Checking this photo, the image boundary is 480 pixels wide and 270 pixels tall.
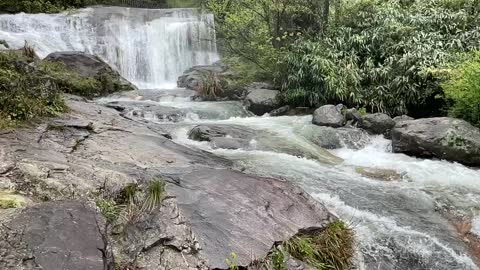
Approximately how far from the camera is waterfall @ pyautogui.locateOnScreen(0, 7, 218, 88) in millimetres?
15805

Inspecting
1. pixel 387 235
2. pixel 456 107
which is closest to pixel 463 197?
pixel 387 235

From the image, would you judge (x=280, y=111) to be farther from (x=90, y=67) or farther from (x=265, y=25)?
(x=90, y=67)

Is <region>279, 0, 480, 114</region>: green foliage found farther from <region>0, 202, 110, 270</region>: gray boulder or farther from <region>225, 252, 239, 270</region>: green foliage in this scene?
<region>0, 202, 110, 270</region>: gray boulder

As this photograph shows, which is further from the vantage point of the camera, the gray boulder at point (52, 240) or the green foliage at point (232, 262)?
the green foliage at point (232, 262)

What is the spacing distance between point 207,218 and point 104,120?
12.3ft

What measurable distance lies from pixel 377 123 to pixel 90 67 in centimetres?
882

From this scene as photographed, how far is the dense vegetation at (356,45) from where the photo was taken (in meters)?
10.6

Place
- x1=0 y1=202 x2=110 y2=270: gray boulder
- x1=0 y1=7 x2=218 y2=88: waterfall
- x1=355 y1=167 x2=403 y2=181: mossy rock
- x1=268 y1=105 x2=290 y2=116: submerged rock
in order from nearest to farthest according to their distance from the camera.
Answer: x1=0 y1=202 x2=110 y2=270: gray boulder → x1=355 y1=167 x2=403 y2=181: mossy rock → x1=268 y1=105 x2=290 y2=116: submerged rock → x1=0 y1=7 x2=218 y2=88: waterfall

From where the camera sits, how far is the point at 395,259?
4539 millimetres

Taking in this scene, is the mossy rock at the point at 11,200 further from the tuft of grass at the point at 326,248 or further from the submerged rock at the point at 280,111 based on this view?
the submerged rock at the point at 280,111

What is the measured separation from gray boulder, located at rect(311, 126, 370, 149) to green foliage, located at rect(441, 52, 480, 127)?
1944 mm

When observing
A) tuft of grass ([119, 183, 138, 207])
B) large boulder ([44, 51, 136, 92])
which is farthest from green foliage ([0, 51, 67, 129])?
large boulder ([44, 51, 136, 92])

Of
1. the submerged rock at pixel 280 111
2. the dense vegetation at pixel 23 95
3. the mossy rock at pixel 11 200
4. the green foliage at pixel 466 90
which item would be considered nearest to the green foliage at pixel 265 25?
the submerged rock at pixel 280 111

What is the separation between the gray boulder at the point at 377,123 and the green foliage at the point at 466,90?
1.33 meters
